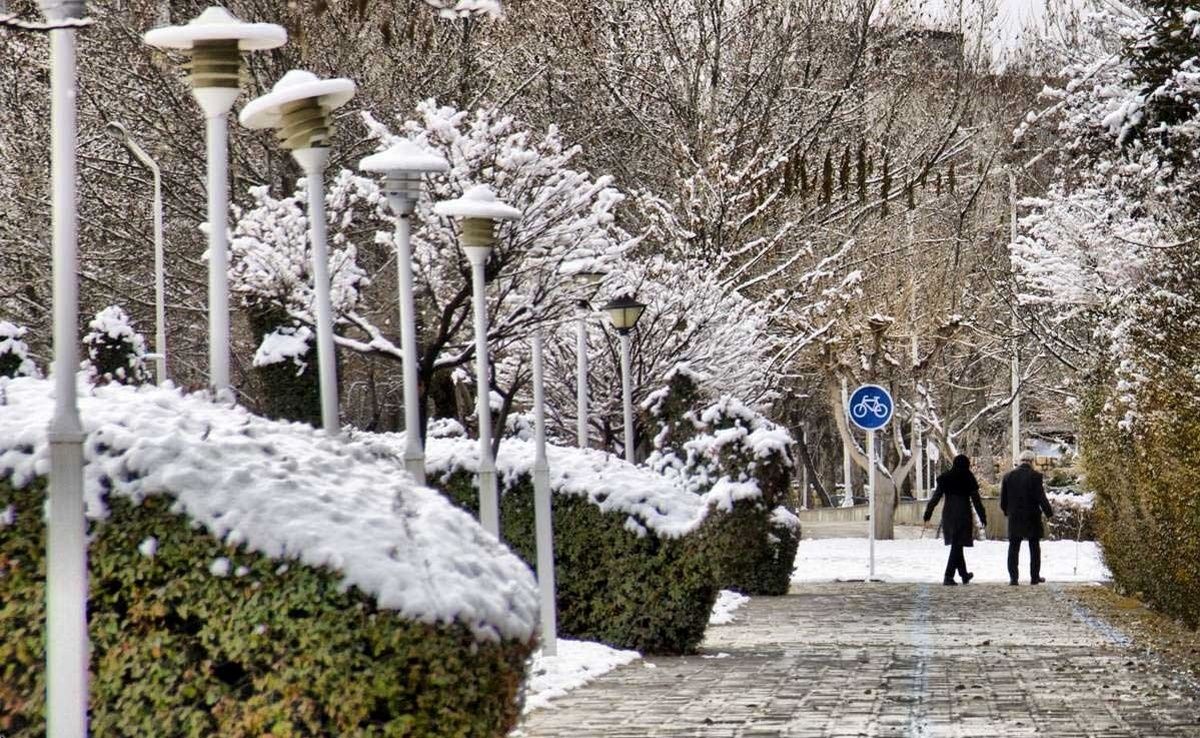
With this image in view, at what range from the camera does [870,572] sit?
2975 cm

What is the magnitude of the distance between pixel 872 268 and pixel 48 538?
38.8 metres

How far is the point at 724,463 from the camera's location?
1766 cm

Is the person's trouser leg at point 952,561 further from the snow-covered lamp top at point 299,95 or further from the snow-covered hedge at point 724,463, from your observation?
the snow-covered lamp top at point 299,95

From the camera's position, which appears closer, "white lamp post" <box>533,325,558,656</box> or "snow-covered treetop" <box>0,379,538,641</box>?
"snow-covered treetop" <box>0,379,538,641</box>

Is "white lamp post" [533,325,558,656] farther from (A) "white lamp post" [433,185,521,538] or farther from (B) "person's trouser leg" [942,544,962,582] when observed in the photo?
(B) "person's trouser leg" [942,544,962,582]

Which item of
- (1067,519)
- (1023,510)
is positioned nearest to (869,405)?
(1023,510)

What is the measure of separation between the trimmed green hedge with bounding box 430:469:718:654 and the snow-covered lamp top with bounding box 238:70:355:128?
6.28 m

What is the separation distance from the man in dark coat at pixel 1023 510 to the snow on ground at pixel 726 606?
3.83 m

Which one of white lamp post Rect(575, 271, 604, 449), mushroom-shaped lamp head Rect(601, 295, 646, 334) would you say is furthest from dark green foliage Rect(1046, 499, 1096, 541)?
white lamp post Rect(575, 271, 604, 449)

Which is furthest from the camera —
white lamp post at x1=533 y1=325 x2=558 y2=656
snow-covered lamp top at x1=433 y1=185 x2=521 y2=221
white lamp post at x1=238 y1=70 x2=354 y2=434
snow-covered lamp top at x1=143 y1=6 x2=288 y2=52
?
white lamp post at x1=533 y1=325 x2=558 y2=656

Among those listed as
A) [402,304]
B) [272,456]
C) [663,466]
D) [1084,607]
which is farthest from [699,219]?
[272,456]

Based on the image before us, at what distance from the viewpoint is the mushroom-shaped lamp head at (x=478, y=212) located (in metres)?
14.0

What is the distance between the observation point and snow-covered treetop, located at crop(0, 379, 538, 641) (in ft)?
24.2

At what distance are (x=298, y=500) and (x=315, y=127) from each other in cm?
362
